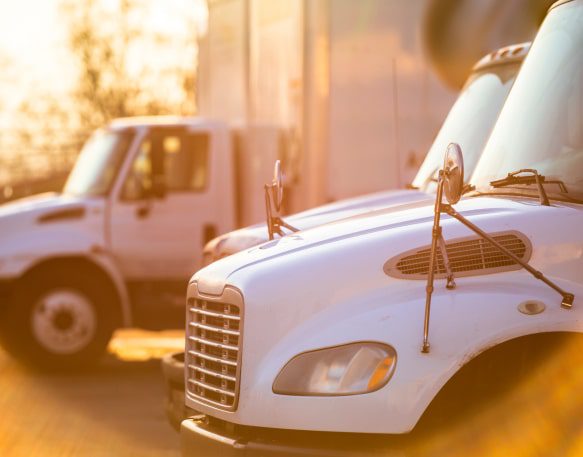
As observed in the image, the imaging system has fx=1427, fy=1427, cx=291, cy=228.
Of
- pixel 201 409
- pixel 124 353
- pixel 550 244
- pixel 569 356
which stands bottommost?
pixel 124 353

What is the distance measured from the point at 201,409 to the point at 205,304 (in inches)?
17.8

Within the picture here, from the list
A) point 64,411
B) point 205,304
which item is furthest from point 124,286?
point 205,304

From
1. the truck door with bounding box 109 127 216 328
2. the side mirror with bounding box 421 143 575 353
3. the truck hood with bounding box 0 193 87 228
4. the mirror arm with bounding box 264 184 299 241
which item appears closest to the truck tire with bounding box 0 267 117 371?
the truck door with bounding box 109 127 216 328

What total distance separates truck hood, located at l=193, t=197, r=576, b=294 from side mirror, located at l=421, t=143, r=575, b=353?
20 cm

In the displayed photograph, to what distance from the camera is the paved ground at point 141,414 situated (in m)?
5.09

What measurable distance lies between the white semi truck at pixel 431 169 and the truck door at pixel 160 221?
210 inches

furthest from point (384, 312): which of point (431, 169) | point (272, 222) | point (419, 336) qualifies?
point (431, 169)

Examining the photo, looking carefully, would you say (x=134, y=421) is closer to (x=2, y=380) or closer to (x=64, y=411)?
(x=64, y=411)

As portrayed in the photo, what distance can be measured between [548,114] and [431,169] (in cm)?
236

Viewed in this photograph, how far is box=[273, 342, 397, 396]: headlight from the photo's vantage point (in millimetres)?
A: 5078

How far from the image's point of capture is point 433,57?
40.8 ft

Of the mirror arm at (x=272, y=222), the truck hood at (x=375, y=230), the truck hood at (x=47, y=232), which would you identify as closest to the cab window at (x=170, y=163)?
the truck hood at (x=47, y=232)

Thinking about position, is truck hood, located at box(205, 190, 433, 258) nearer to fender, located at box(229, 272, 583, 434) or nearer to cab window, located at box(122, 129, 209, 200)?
fender, located at box(229, 272, 583, 434)

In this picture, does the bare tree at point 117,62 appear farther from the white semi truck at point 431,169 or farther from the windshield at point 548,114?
the windshield at point 548,114
